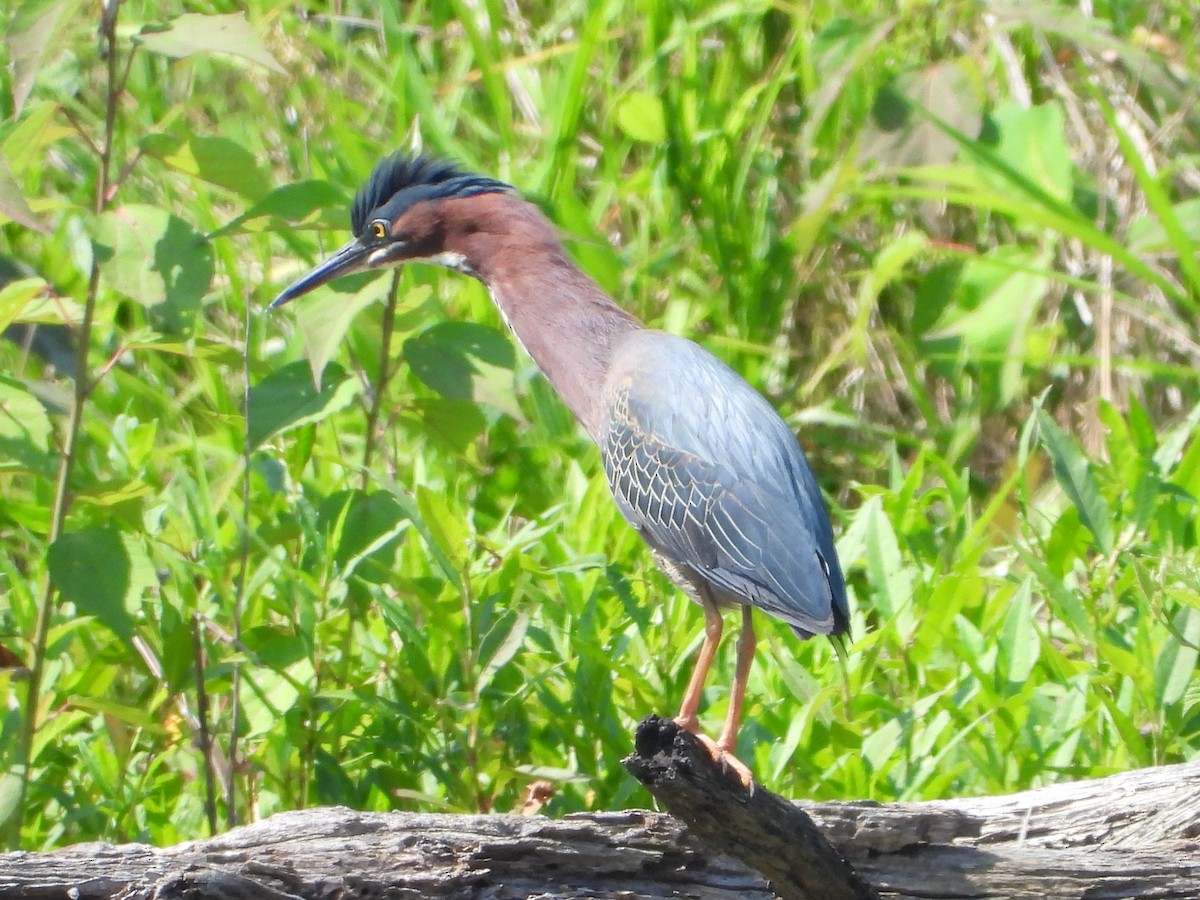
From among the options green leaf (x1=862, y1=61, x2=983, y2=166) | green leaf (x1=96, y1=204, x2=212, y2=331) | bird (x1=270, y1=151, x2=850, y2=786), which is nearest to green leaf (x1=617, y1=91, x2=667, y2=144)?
green leaf (x1=862, y1=61, x2=983, y2=166)

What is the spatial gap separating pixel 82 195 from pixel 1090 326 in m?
2.91

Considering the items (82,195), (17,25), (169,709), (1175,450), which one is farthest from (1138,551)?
(82,195)

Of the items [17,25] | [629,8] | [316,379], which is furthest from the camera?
[629,8]

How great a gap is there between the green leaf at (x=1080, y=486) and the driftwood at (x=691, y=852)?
88cm

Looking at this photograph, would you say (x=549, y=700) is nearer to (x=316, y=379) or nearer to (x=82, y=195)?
(x=316, y=379)

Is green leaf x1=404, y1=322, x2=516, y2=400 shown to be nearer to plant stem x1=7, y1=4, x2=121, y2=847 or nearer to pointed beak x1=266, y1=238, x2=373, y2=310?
pointed beak x1=266, y1=238, x2=373, y2=310

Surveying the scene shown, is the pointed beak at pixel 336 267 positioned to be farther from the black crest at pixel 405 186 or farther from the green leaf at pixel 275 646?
the green leaf at pixel 275 646

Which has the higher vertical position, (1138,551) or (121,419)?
(121,419)

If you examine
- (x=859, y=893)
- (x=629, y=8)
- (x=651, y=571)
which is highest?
(x=629, y=8)

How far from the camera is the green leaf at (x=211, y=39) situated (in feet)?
7.18

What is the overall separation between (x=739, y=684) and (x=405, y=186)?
4.18 feet

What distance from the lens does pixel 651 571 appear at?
335 centimetres

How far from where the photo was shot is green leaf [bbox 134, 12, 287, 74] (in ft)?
7.18

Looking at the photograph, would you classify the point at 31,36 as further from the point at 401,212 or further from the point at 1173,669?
the point at 1173,669
